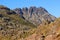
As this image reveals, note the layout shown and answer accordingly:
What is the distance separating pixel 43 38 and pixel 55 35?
765cm

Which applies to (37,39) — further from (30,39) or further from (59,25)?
(59,25)

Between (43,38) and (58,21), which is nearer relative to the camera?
(43,38)

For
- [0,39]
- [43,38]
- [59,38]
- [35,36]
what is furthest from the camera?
[0,39]

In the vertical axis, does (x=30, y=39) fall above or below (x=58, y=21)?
below

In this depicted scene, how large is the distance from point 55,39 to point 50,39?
218 cm

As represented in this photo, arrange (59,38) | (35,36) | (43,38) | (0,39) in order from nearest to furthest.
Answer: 1. (59,38)
2. (43,38)
3. (35,36)
4. (0,39)

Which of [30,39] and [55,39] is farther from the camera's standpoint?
[30,39]

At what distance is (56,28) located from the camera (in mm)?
69062

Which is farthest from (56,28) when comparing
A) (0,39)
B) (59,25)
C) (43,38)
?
(0,39)

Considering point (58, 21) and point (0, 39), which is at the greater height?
point (58, 21)

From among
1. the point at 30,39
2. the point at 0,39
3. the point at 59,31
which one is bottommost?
the point at 0,39

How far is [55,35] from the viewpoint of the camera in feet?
204

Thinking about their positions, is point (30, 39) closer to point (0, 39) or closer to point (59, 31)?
point (59, 31)

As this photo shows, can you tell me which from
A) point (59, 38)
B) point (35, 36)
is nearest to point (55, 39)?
point (59, 38)
